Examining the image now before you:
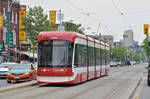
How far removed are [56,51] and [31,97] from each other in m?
6.36

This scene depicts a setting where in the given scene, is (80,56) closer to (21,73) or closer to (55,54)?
(55,54)

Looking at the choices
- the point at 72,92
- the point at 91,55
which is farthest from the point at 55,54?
the point at 91,55

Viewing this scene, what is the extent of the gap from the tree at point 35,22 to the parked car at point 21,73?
91.4 ft

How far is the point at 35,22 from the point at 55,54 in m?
35.9

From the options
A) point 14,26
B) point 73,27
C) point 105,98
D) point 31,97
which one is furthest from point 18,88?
point 73,27

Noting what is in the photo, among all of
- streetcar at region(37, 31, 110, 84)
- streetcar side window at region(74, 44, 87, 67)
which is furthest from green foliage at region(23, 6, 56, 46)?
streetcar at region(37, 31, 110, 84)

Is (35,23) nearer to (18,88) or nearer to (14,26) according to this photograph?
(14,26)

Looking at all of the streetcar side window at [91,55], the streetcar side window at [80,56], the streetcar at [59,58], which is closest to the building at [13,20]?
the streetcar side window at [91,55]

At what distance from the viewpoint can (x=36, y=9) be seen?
2238 inches

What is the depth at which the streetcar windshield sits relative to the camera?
21.8 m

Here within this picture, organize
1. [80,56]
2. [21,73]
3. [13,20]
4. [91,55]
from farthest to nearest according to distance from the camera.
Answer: [13,20] < [91,55] < [21,73] < [80,56]

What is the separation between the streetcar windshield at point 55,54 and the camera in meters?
21.8

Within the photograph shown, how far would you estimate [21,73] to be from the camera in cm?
2678

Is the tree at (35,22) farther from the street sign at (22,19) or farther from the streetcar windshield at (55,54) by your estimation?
the streetcar windshield at (55,54)
